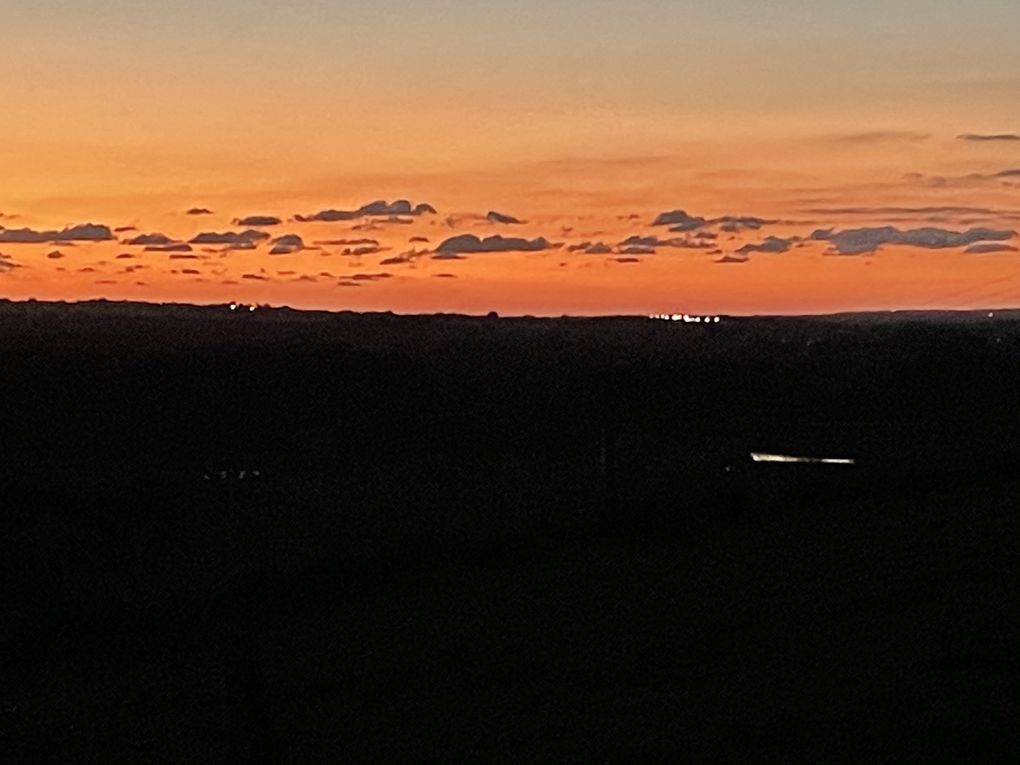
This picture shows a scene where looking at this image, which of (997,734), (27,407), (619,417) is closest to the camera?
(997,734)

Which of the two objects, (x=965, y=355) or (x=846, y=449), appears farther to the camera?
(x=965, y=355)

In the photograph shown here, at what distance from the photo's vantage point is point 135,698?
1587cm

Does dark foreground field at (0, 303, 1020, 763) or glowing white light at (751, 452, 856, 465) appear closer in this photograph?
dark foreground field at (0, 303, 1020, 763)

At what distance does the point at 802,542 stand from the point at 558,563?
266cm

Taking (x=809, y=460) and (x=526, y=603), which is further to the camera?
(x=809, y=460)

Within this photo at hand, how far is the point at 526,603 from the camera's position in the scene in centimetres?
1739

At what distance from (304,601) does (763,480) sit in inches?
379

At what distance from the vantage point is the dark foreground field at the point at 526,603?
1212 centimetres

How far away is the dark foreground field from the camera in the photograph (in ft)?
39.8

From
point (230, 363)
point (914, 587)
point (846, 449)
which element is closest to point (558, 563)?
point (914, 587)

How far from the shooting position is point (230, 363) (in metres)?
69.4

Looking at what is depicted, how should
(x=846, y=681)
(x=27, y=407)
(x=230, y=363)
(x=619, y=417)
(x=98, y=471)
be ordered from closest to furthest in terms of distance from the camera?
(x=846, y=681) → (x=98, y=471) → (x=27, y=407) → (x=619, y=417) → (x=230, y=363)

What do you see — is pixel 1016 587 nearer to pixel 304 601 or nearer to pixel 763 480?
pixel 304 601

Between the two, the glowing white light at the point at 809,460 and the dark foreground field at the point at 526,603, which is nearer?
the dark foreground field at the point at 526,603
